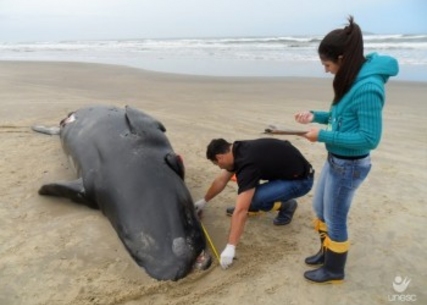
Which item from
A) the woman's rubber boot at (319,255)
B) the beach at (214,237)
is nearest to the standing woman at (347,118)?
the woman's rubber boot at (319,255)

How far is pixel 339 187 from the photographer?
13.0 feet

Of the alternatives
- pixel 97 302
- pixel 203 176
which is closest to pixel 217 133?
pixel 203 176

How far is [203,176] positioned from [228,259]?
8.53 feet

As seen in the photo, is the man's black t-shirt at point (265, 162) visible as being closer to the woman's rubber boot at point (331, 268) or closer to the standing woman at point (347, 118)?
the standing woman at point (347, 118)

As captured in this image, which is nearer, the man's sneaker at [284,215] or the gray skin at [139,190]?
the gray skin at [139,190]

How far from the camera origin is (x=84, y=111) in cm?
764

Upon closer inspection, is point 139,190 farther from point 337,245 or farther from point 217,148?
point 337,245

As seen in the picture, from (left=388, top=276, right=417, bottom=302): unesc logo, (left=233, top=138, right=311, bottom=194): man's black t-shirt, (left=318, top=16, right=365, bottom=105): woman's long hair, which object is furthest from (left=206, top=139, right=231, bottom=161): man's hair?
(left=388, top=276, right=417, bottom=302): unesc logo

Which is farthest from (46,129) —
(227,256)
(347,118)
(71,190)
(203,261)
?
(347,118)

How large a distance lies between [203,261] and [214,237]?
2.17 feet

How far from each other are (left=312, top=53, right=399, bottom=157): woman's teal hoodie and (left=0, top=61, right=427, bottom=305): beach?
1.55 metres

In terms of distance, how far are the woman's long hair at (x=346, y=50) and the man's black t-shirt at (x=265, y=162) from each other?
58.3 inches

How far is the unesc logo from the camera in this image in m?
4.18

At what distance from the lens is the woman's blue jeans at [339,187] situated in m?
3.89
